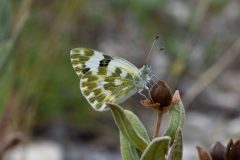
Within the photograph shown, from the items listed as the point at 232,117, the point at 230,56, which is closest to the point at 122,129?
the point at 230,56

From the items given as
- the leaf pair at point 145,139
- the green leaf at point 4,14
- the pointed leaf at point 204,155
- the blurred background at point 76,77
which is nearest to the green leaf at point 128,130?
the leaf pair at point 145,139

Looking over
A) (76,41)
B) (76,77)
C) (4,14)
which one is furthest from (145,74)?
(76,41)

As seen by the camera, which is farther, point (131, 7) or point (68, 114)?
point (131, 7)

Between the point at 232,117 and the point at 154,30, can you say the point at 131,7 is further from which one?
the point at 232,117

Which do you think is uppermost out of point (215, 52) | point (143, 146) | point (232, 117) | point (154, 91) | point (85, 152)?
point (154, 91)

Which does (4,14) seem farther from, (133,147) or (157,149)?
(157,149)

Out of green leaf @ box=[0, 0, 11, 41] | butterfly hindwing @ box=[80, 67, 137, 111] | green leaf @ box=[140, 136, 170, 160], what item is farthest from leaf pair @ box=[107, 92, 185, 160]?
green leaf @ box=[0, 0, 11, 41]

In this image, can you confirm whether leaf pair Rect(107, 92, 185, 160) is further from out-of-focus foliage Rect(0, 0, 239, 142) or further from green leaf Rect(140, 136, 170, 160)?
out-of-focus foliage Rect(0, 0, 239, 142)

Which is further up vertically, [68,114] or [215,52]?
[215,52]
